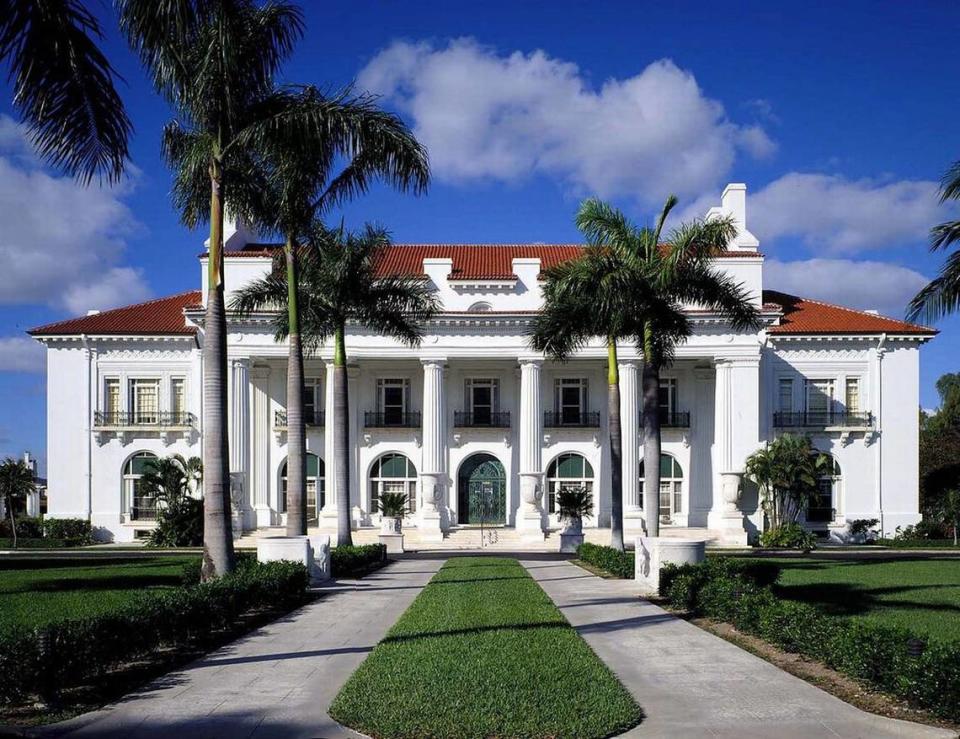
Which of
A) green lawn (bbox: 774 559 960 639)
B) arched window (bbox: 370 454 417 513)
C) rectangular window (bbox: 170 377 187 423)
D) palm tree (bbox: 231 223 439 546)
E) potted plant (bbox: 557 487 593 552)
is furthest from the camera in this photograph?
arched window (bbox: 370 454 417 513)

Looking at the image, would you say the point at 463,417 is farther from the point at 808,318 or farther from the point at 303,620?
the point at 303,620

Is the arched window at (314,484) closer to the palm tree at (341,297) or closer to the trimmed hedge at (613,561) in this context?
the palm tree at (341,297)

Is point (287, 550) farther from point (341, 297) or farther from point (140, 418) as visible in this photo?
point (140, 418)

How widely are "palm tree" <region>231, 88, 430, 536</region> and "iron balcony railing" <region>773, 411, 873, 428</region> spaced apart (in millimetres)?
27870

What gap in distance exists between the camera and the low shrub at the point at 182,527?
40.5 meters

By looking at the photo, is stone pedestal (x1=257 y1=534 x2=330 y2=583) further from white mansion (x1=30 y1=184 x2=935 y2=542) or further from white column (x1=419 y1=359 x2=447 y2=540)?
white mansion (x1=30 y1=184 x2=935 y2=542)

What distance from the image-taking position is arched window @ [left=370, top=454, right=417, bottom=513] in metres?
46.2

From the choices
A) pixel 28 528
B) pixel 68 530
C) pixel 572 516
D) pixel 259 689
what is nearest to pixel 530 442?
pixel 572 516

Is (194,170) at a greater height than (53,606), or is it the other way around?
(194,170)

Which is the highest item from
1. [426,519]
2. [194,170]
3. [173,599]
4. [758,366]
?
[194,170]

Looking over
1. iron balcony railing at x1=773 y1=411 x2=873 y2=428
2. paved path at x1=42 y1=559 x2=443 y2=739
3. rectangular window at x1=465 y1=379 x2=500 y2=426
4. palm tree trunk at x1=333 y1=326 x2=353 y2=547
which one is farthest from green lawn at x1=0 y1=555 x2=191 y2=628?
iron balcony railing at x1=773 y1=411 x2=873 y2=428

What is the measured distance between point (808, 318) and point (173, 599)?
129 feet

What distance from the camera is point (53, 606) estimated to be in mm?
17547

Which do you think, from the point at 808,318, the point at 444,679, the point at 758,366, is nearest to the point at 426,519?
the point at 758,366
